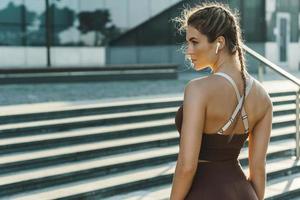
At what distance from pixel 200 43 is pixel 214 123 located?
1.09 feet

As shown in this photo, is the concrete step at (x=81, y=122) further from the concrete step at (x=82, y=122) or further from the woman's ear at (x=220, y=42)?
the woman's ear at (x=220, y=42)

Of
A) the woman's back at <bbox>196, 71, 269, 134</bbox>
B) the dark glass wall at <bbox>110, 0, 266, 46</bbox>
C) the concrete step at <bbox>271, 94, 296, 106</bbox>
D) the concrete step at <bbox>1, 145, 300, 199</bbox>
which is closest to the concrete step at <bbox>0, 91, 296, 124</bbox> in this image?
the concrete step at <bbox>271, 94, 296, 106</bbox>

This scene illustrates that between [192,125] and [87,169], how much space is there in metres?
4.29

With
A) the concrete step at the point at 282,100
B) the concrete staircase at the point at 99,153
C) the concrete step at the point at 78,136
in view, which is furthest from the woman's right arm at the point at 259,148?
the concrete step at the point at 282,100

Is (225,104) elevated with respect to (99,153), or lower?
elevated

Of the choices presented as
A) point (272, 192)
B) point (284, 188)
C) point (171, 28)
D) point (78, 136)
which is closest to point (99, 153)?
point (78, 136)

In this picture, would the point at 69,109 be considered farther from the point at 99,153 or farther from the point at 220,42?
the point at 220,42

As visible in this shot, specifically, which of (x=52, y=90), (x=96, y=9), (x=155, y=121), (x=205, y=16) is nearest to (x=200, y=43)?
(x=205, y=16)

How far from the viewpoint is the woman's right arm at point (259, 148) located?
8.08 feet

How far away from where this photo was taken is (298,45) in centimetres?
2681

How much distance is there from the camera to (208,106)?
2209 mm

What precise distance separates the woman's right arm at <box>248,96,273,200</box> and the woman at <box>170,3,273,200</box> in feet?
0.04

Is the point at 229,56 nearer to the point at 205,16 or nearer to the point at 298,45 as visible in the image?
the point at 205,16

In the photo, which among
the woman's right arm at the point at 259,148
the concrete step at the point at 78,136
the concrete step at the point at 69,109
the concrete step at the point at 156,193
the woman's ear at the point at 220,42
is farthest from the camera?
the concrete step at the point at 69,109
